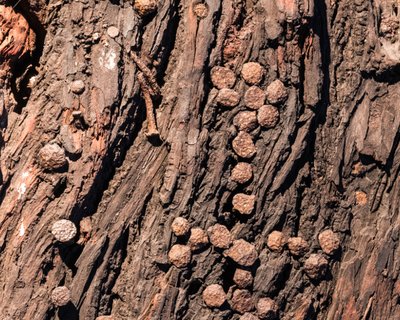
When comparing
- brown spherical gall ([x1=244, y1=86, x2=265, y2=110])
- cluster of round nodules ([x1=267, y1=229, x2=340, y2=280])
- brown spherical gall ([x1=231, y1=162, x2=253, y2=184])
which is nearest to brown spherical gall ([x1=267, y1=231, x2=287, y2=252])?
cluster of round nodules ([x1=267, y1=229, x2=340, y2=280])

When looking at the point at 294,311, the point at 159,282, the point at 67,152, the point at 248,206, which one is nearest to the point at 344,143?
the point at 248,206

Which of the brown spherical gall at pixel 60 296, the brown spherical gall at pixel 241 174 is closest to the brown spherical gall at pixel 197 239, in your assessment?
the brown spherical gall at pixel 241 174

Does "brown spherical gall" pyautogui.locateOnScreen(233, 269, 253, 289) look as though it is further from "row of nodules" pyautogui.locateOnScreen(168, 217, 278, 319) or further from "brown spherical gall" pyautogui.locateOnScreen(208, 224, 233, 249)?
"brown spherical gall" pyautogui.locateOnScreen(208, 224, 233, 249)

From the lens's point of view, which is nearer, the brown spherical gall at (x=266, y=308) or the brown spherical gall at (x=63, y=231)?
the brown spherical gall at (x=63, y=231)

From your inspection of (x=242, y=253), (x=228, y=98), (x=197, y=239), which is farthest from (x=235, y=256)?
(x=228, y=98)

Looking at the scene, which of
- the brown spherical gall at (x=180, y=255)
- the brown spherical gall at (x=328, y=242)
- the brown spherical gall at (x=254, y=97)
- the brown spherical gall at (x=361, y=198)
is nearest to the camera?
the brown spherical gall at (x=180, y=255)

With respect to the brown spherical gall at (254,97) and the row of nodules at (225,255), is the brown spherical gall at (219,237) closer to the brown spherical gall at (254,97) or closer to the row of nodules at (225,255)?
the row of nodules at (225,255)
